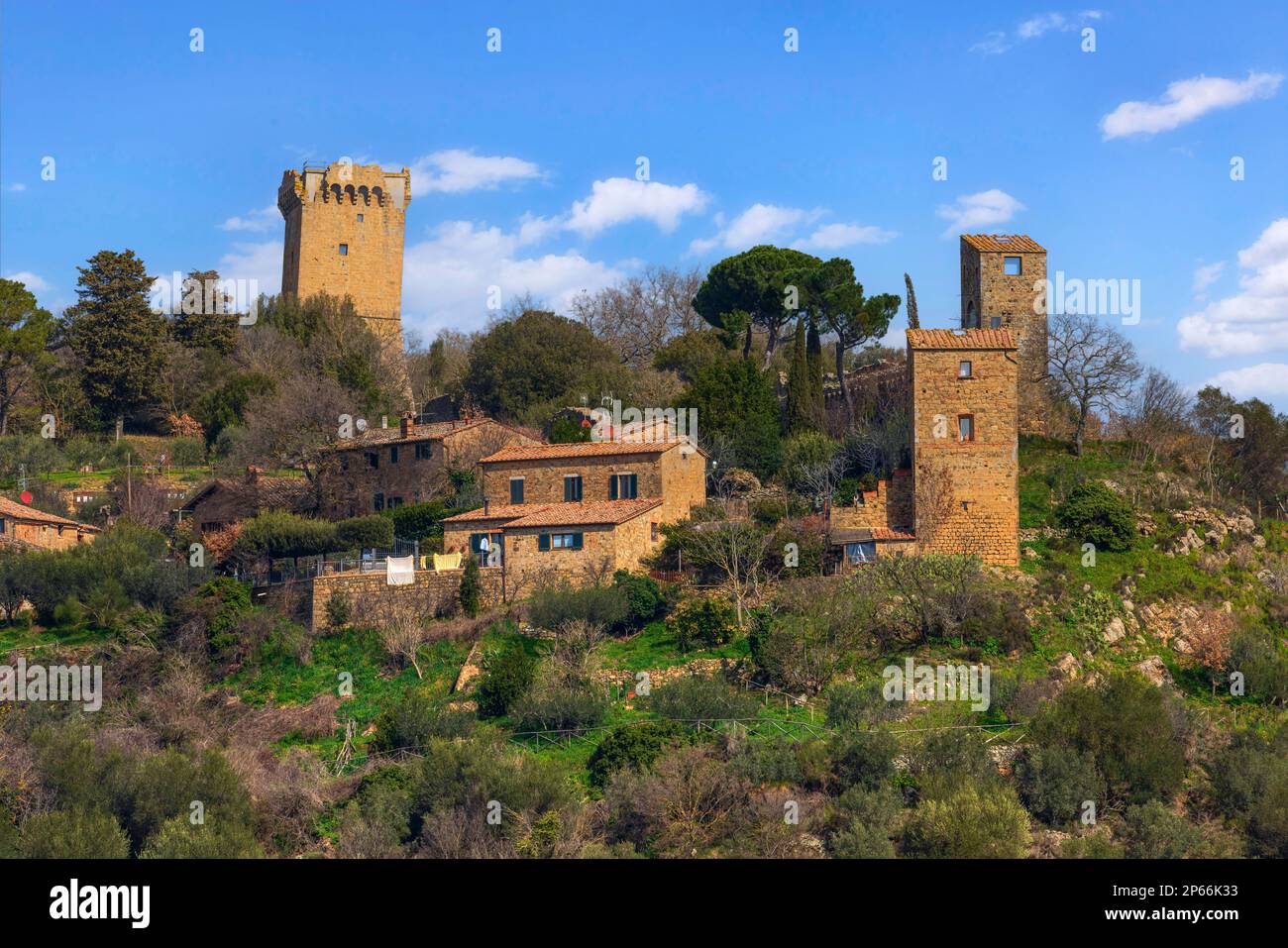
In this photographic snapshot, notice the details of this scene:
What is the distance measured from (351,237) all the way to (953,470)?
40.6 metres

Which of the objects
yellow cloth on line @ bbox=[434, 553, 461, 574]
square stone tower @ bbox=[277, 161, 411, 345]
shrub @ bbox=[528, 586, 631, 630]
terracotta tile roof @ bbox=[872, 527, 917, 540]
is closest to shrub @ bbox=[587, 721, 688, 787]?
shrub @ bbox=[528, 586, 631, 630]

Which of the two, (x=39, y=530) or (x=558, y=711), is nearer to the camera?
(x=558, y=711)

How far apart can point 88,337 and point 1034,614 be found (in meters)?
38.3

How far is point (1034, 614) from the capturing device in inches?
1319

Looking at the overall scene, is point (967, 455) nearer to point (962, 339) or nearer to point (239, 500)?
point (962, 339)

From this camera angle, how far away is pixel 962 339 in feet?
120

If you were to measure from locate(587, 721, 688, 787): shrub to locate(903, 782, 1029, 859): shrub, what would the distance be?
4.85 meters

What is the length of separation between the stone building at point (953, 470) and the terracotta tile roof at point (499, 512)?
292 inches

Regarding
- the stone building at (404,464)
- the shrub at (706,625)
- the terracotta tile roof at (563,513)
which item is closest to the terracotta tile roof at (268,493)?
the stone building at (404,464)

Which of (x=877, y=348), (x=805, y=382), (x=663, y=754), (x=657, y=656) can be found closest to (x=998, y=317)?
(x=805, y=382)

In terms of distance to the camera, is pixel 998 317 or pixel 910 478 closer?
pixel 910 478

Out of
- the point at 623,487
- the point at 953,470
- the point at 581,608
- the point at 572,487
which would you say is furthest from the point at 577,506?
the point at 953,470
